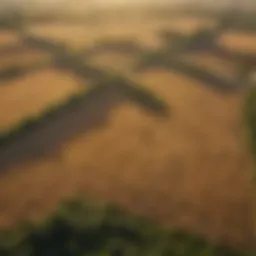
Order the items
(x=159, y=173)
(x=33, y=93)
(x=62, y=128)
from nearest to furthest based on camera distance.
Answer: (x=159, y=173) → (x=62, y=128) → (x=33, y=93)

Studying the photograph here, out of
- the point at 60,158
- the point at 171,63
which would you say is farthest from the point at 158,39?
the point at 60,158

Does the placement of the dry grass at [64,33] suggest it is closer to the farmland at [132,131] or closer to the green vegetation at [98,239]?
the farmland at [132,131]

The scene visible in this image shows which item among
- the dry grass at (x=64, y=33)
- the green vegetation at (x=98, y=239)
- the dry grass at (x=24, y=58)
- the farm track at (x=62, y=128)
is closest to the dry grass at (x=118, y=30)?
the dry grass at (x=64, y=33)

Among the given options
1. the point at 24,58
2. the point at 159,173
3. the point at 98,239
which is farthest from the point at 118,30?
the point at 98,239

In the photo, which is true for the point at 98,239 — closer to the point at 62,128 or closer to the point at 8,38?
the point at 62,128

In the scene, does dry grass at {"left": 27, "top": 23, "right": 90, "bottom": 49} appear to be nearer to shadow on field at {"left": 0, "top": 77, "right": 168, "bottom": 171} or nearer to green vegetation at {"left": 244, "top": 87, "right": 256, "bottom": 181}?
shadow on field at {"left": 0, "top": 77, "right": 168, "bottom": 171}

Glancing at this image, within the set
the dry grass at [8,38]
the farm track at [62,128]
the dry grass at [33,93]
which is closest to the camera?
the farm track at [62,128]

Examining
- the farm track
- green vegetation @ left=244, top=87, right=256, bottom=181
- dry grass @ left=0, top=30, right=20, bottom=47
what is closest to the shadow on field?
the farm track
